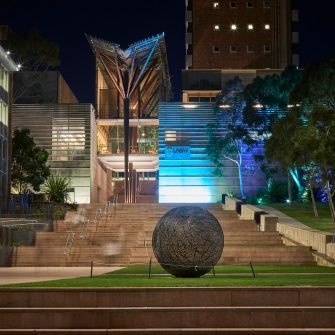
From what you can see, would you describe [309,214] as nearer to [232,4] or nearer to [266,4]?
[232,4]

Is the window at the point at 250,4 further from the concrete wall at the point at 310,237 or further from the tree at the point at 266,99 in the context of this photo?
the concrete wall at the point at 310,237

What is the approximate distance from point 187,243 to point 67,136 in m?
47.3

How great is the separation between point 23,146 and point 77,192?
9.16m

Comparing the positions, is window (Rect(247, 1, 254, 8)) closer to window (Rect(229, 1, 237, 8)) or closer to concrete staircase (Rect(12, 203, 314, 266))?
window (Rect(229, 1, 237, 8))

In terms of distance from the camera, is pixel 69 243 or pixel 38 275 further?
pixel 69 243

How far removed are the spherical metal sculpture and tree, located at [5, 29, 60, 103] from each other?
162 feet

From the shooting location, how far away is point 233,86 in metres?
59.9

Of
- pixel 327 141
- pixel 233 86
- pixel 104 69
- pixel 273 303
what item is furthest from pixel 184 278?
pixel 104 69

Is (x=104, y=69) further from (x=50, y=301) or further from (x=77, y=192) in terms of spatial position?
(x=50, y=301)

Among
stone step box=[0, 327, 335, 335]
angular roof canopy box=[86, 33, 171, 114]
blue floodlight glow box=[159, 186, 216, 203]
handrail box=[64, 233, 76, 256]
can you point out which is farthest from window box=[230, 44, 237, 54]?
stone step box=[0, 327, 335, 335]

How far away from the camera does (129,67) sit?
7288 centimetres

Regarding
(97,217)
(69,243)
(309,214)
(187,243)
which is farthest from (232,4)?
(187,243)

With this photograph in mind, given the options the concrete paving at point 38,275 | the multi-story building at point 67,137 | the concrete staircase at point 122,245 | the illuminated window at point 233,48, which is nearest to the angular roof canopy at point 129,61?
the multi-story building at point 67,137

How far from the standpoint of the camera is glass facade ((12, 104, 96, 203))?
6367cm
